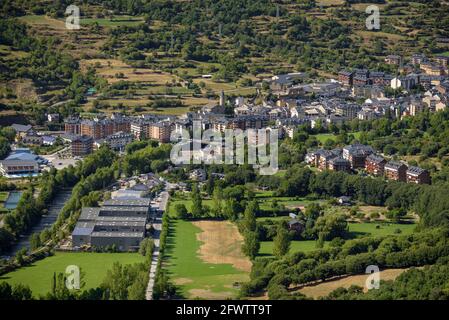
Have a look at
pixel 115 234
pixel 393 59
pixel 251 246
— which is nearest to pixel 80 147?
pixel 115 234

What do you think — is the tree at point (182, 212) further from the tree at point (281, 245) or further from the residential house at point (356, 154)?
the residential house at point (356, 154)

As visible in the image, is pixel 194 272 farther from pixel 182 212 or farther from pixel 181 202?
pixel 181 202

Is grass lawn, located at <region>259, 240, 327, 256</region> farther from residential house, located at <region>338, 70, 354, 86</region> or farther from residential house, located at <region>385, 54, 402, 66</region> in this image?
residential house, located at <region>385, 54, 402, 66</region>


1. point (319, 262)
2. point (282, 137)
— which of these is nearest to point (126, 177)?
point (282, 137)

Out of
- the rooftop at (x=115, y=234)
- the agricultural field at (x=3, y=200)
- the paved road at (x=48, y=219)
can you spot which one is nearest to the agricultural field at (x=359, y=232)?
the rooftop at (x=115, y=234)

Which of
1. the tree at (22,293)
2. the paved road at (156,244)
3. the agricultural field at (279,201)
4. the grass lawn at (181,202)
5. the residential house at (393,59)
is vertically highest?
the residential house at (393,59)

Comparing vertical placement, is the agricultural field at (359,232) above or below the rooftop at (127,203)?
below

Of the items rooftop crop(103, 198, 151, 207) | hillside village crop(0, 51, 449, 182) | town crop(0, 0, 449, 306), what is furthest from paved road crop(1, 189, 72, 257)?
hillside village crop(0, 51, 449, 182)
